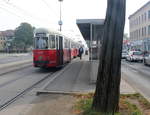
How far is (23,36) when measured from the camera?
327ft

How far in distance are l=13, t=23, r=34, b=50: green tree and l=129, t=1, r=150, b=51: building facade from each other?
143 feet

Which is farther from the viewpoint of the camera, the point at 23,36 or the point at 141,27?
the point at 23,36

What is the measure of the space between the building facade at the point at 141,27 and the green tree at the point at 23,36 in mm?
43707

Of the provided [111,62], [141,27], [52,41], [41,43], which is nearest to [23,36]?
[141,27]

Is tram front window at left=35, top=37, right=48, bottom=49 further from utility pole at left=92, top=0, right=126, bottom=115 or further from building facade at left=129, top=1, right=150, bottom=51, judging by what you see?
building facade at left=129, top=1, right=150, bottom=51

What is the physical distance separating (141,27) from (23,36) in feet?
174

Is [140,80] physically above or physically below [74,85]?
below

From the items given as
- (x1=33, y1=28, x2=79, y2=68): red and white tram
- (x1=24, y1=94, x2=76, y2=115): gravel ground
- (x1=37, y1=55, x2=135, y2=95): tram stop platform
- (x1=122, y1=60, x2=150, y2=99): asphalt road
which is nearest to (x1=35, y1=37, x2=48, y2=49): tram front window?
(x1=33, y1=28, x2=79, y2=68): red and white tram

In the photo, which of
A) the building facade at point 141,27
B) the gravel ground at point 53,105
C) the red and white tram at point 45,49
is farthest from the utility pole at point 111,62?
the building facade at point 141,27

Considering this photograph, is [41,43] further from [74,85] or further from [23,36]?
[23,36]

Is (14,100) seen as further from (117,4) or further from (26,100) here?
(117,4)

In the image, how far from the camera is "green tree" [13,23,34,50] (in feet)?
328

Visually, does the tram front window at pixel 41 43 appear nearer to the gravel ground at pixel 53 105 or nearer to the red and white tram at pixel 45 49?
the red and white tram at pixel 45 49

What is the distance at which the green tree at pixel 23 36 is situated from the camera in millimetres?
100062
